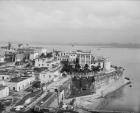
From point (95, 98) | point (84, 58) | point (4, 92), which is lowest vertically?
point (95, 98)

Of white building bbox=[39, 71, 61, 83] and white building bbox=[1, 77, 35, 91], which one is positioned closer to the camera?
white building bbox=[1, 77, 35, 91]

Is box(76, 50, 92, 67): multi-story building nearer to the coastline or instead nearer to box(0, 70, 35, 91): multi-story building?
the coastline

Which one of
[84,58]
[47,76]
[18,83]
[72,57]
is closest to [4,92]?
[18,83]

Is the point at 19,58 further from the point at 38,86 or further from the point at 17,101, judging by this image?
the point at 17,101

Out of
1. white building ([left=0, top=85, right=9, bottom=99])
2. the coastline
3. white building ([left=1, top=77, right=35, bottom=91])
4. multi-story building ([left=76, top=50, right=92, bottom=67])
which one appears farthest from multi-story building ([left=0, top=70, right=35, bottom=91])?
multi-story building ([left=76, top=50, right=92, bottom=67])

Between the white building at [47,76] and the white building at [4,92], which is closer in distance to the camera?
the white building at [4,92]

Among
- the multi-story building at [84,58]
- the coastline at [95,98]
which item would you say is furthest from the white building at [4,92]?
the multi-story building at [84,58]

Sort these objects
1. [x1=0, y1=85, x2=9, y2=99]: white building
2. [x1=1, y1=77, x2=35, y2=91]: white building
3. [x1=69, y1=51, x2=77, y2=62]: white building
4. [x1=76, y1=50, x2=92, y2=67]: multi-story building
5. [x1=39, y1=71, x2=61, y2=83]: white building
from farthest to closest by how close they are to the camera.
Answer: [x1=69, y1=51, x2=77, y2=62]: white building < [x1=76, y1=50, x2=92, y2=67]: multi-story building < [x1=39, y1=71, x2=61, y2=83]: white building < [x1=1, y1=77, x2=35, y2=91]: white building < [x1=0, y1=85, x2=9, y2=99]: white building

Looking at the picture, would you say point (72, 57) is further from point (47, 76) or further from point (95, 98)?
point (95, 98)

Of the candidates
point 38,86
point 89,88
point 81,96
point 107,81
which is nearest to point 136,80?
point 107,81

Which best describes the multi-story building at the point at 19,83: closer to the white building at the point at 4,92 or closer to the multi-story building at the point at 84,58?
the white building at the point at 4,92

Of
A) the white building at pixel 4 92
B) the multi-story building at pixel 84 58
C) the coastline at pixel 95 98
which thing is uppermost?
the multi-story building at pixel 84 58

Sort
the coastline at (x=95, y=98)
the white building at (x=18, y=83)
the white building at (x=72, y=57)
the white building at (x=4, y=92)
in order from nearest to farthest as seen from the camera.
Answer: the white building at (x=4, y=92)
the coastline at (x=95, y=98)
the white building at (x=18, y=83)
the white building at (x=72, y=57)
